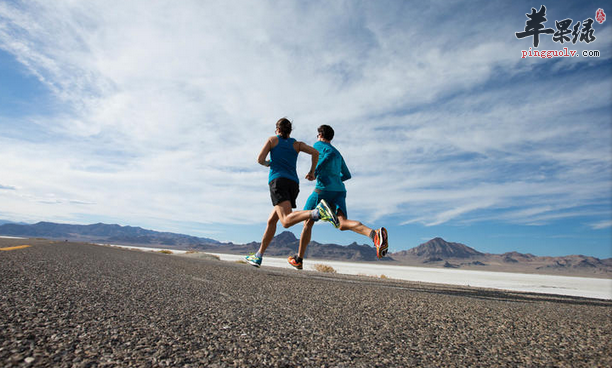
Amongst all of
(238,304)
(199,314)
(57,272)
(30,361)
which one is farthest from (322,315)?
(57,272)

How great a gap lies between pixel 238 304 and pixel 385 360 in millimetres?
1242

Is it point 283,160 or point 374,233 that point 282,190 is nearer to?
point 283,160

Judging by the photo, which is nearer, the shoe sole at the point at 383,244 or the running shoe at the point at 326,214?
the shoe sole at the point at 383,244

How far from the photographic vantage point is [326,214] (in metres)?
4.33

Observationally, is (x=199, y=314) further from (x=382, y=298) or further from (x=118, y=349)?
(x=382, y=298)

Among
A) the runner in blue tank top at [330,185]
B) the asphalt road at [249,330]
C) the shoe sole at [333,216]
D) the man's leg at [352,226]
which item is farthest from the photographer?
the runner in blue tank top at [330,185]

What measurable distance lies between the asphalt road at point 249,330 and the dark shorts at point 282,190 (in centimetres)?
209

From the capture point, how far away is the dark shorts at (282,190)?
190 inches

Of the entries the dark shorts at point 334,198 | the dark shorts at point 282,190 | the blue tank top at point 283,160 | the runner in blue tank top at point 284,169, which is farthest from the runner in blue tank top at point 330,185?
the blue tank top at point 283,160

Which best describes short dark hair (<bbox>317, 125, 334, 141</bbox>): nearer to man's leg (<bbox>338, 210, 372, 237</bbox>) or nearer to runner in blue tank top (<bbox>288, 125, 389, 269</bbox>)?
runner in blue tank top (<bbox>288, 125, 389, 269</bbox>)

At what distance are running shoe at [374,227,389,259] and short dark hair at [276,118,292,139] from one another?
2.06 m

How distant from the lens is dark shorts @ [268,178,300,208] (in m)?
4.82

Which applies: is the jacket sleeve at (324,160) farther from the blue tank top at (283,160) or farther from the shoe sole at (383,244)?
the shoe sole at (383,244)

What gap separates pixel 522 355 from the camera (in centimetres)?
163
